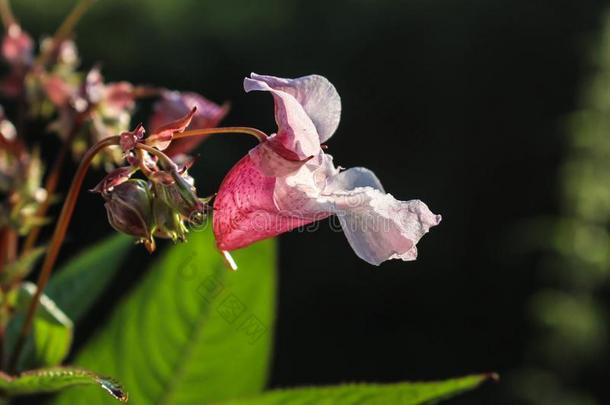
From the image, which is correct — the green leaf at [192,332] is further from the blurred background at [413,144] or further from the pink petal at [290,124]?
the blurred background at [413,144]

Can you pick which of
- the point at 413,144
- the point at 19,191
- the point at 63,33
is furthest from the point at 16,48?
the point at 413,144

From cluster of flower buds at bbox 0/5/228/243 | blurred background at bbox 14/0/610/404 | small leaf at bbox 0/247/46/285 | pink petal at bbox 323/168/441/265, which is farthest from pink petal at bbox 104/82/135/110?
blurred background at bbox 14/0/610/404

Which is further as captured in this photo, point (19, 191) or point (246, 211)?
point (19, 191)

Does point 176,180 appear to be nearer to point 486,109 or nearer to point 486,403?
point 486,403

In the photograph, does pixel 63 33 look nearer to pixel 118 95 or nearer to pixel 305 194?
pixel 118 95

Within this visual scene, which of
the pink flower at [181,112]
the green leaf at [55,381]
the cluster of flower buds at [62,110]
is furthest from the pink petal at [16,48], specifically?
the green leaf at [55,381]

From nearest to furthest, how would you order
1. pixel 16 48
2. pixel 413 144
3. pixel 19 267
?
pixel 19 267 → pixel 16 48 → pixel 413 144

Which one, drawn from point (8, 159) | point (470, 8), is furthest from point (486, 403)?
point (8, 159)
